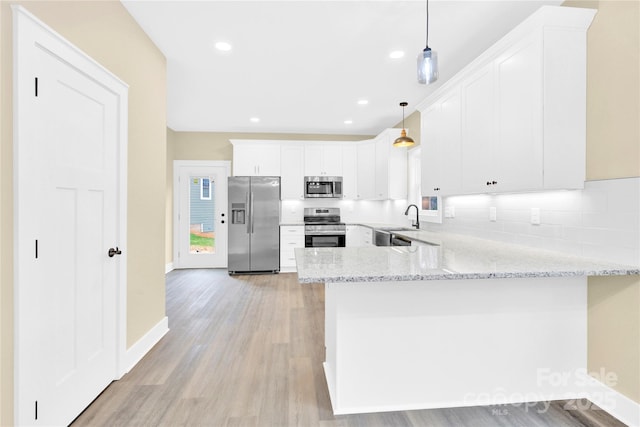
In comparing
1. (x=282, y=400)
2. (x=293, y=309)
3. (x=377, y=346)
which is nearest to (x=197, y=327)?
(x=293, y=309)

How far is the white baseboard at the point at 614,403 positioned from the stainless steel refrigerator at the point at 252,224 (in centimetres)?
442

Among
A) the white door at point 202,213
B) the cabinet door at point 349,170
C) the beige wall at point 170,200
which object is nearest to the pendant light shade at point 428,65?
the cabinet door at point 349,170

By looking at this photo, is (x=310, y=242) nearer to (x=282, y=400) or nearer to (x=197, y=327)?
(x=197, y=327)

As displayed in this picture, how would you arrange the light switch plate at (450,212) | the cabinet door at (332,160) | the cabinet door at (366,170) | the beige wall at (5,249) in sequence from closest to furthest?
1. the beige wall at (5,249)
2. the light switch plate at (450,212)
3. the cabinet door at (366,170)
4. the cabinet door at (332,160)

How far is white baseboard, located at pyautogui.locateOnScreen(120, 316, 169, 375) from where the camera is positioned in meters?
2.34

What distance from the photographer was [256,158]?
5.86m

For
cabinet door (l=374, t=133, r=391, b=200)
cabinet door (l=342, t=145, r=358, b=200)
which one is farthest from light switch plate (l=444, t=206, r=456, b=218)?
cabinet door (l=342, t=145, r=358, b=200)

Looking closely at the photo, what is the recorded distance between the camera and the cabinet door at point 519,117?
196cm

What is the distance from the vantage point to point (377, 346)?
1775mm

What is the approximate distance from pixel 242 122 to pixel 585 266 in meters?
5.03

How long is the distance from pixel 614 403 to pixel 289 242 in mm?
4497

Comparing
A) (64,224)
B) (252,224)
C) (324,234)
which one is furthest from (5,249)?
(324,234)

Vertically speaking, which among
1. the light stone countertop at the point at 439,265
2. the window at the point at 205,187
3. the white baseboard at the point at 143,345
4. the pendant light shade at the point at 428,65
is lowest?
the white baseboard at the point at 143,345

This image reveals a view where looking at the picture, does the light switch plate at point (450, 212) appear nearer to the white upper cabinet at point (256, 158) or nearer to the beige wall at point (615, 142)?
the beige wall at point (615, 142)
